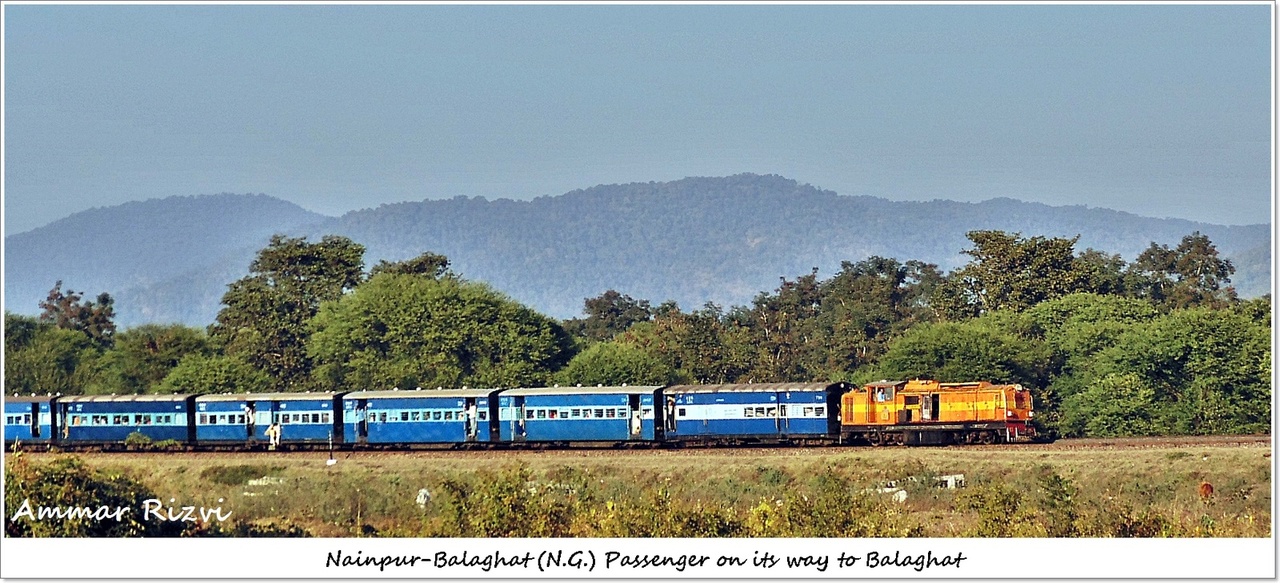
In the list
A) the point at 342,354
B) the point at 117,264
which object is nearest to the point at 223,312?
the point at 342,354

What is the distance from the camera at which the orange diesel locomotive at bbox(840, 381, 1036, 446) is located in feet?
165

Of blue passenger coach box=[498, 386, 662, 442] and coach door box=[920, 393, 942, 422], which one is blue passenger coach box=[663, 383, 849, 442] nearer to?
blue passenger coach box=[498, 386, 662, 442]

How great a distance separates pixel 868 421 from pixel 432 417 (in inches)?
602

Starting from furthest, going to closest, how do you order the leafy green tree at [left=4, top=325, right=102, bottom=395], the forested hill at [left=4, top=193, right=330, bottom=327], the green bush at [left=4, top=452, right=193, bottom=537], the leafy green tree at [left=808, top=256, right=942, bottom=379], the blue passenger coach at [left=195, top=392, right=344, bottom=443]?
the forested hill at [left=4, top=193, right=330, bottom=327]
the leafy green tree at [left=808, top=256, right=942, bottom=379]
the leafy green tree at [left=4, top=325, right=102, bottom=395]
the blue passenger coach at [left=195, top=392, right=344, bottom=443]
the green bush at [left=4, top=452, right=193, bottom=537]

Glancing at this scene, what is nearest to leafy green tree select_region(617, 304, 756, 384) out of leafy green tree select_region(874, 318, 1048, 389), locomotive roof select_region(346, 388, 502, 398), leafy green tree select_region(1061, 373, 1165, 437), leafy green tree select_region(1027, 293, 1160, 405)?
leafy green tree select_region(874, 318, 1048, 389)

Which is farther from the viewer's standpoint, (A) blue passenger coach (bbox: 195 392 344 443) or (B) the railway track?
(A) blue passenger coach (bbox: 195 392 344 443)

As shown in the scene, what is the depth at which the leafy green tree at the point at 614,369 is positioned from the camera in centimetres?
6469

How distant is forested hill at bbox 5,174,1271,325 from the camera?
112269 millimetres

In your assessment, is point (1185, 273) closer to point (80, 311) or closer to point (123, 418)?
point (123, 418)

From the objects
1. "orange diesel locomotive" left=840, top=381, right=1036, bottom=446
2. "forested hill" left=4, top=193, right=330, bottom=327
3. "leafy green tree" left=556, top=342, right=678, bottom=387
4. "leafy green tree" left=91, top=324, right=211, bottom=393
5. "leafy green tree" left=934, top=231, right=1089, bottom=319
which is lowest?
"orange diesel locomotive" left=840, top=381, right=1036, bottom=446

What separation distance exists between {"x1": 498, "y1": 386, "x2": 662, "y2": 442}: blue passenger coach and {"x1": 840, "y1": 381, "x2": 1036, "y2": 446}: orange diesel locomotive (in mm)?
6848

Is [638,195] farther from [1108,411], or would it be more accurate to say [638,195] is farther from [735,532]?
[735,532]

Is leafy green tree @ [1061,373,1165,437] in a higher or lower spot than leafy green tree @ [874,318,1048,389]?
lower

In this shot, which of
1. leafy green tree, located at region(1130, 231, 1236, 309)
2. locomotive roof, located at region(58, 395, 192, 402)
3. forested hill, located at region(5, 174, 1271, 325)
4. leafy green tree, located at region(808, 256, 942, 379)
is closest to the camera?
locomotive roof, located at region(58, 395, 192, 402)
